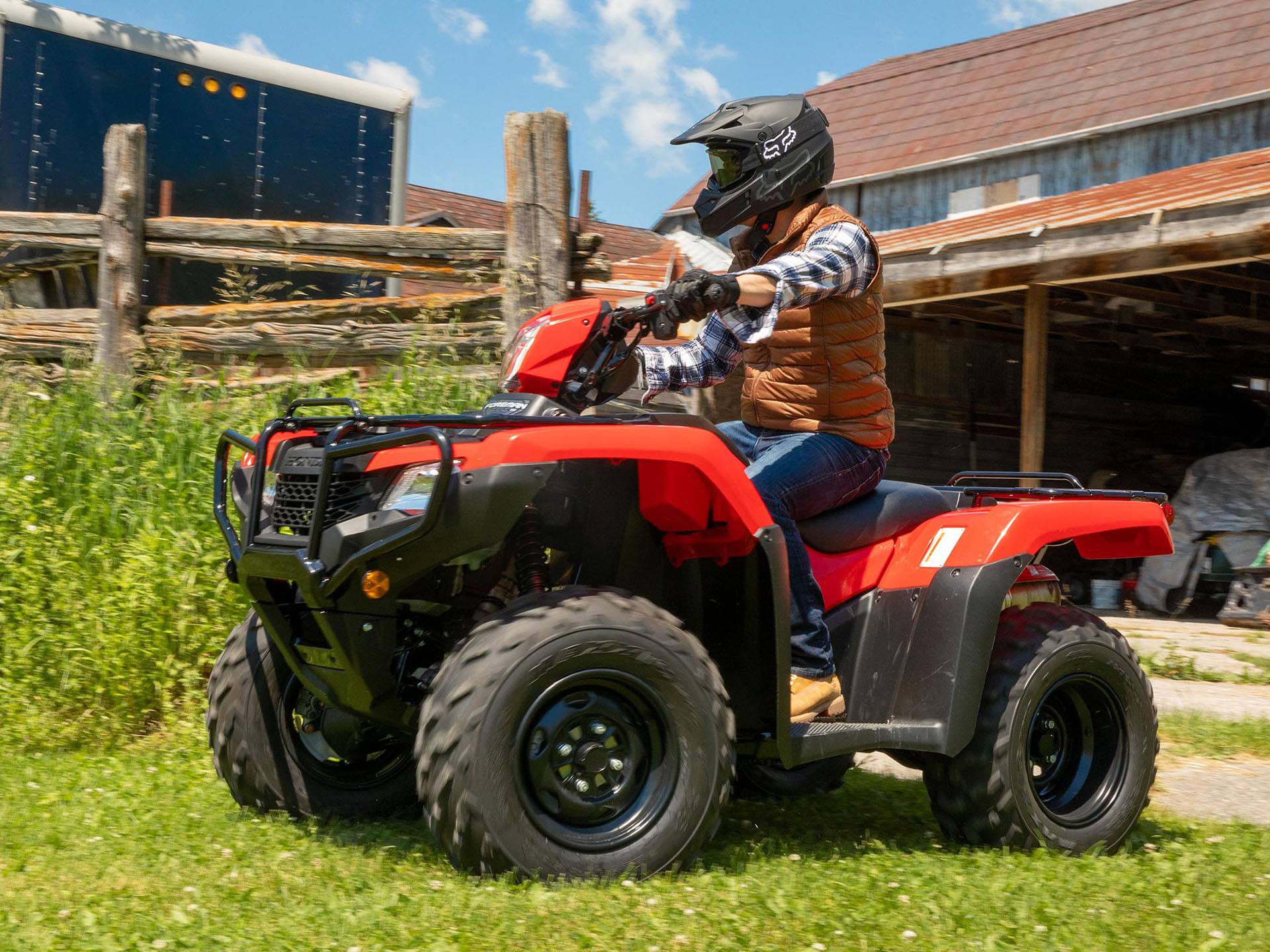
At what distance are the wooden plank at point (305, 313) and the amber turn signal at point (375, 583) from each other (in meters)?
3.88

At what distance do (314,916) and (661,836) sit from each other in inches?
32.6

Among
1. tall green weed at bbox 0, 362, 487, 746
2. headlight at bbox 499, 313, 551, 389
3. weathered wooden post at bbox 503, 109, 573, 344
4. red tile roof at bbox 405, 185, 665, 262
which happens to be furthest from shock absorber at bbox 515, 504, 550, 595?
red tile roof at bbox 405, 185, 665, 262

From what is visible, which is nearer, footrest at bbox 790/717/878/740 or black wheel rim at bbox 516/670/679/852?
black wheel rim at bbox 516/670/679/852

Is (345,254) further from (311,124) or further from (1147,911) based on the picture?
(1147,911)

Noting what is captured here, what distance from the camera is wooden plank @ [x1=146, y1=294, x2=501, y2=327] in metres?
6.75

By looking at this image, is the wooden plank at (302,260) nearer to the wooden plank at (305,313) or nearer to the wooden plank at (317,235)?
the wooden plank at (317,235)

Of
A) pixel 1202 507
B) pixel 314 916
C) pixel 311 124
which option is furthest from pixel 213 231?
pixel 1202 507

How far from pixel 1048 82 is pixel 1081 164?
2.17 m

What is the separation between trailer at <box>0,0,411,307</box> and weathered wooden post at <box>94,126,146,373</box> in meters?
0.22

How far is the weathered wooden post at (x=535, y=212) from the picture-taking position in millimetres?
6469

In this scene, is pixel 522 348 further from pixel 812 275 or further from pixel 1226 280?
pixel 1226 280

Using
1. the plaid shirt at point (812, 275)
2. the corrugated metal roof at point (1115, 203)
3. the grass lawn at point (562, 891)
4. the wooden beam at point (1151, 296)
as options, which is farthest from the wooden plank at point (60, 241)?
the wooden beam at point (1151, 296)

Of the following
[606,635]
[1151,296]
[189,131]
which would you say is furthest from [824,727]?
[1151,296]

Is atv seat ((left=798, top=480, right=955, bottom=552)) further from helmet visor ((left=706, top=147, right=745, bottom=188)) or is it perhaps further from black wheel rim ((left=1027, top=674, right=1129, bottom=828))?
helmet visor ((left=706, top=147, right=745, bottom=188))
